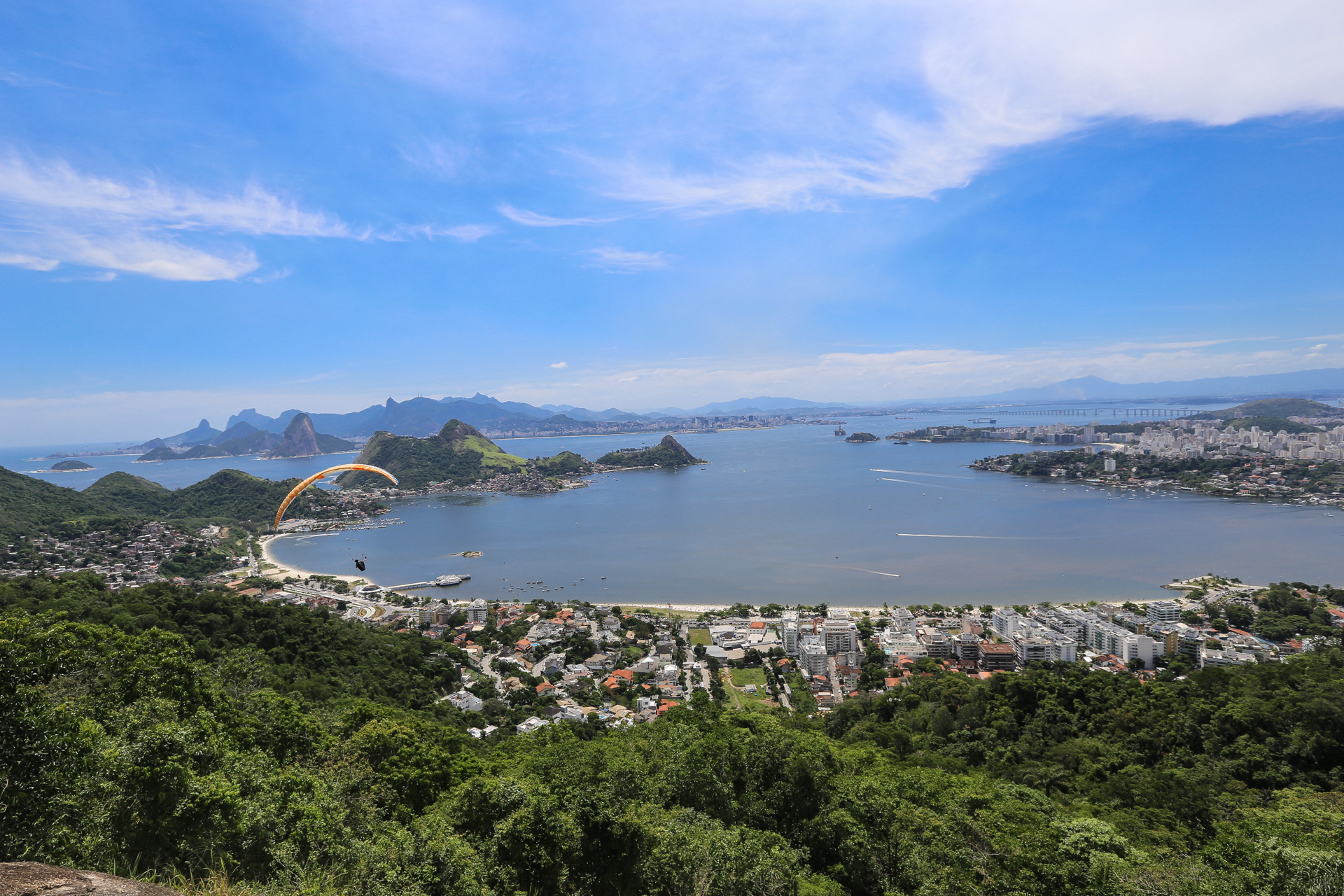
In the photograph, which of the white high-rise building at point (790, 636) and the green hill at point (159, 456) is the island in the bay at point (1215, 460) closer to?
the white high-rise building at point (790, 636)

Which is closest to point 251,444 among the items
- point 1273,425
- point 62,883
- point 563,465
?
point 563,465

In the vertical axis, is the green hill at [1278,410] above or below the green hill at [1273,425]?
above

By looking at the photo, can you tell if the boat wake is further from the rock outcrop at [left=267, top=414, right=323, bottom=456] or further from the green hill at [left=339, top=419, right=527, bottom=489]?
the rock outcrop at [left=267, top=414, right=323, bottom=456]

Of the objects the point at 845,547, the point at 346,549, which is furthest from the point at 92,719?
the point at 346,549

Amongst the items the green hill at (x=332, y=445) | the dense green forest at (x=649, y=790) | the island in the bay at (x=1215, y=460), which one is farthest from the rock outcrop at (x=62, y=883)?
the green hill at (x=332, y=445)

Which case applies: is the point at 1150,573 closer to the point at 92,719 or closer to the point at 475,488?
the point at 92,719

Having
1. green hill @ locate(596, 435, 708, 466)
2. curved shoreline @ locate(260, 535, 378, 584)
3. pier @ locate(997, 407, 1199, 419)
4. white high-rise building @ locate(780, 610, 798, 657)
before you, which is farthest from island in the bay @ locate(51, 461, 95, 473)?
pier @ locate(997, 407, 1199, 419)

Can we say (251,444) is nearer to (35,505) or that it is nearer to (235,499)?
(235,499)
